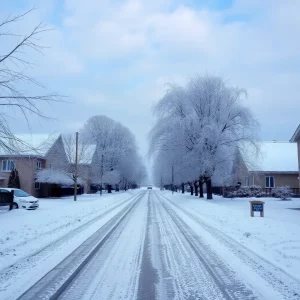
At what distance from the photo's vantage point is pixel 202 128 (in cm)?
3119

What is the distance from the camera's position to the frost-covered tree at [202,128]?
30969 millimetres

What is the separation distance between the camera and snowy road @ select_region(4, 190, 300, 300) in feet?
18.2

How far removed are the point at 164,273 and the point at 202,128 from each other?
2518 centimetres

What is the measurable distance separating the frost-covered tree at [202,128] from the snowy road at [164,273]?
20690 millimetres

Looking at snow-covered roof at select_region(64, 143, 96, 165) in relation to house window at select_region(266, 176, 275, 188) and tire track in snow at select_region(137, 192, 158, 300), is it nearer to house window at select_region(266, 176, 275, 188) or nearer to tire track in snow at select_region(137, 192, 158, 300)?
house window at select_region(266, 176, 275, 188)

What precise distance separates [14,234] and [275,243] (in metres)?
8.25

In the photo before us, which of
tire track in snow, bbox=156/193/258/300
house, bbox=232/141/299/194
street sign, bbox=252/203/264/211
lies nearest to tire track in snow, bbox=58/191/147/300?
tire track in snow, bbox=156/193/258/300

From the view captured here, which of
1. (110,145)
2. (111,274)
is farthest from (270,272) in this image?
(110,145)

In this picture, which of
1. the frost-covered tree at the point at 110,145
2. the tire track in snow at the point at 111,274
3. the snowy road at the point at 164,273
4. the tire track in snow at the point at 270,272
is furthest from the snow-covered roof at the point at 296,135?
the frost-covered tree at the point at 110,145

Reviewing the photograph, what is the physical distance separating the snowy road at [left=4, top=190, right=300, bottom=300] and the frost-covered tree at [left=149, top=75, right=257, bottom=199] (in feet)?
67.9

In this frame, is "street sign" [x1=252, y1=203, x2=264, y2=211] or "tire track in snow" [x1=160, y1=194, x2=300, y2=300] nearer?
"tire track in snow" [x1=160, y1=194, x2=300, y2=300]

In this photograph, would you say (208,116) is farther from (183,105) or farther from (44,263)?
(44,263)

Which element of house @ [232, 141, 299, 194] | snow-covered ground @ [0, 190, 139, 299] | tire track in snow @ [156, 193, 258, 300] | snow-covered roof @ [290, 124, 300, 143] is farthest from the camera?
house @ [232, 141, 299, 194]

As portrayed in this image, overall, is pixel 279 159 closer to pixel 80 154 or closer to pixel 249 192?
pixel 249 192
